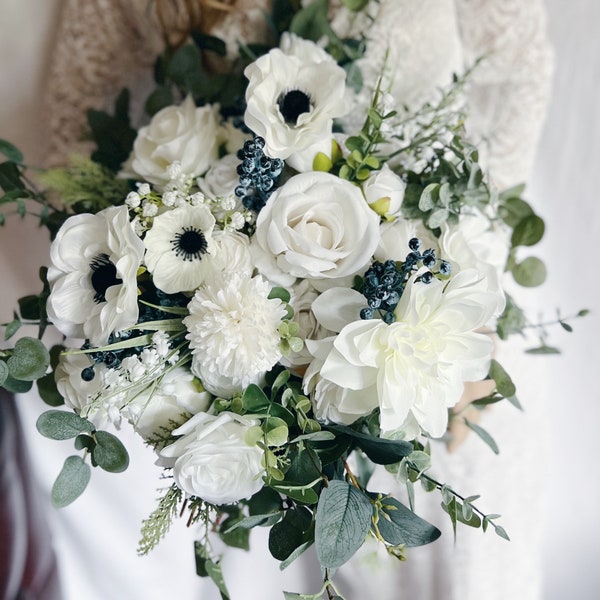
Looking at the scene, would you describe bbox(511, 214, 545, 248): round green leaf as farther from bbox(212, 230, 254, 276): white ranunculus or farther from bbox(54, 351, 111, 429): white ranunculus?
bbox(54, 351, 111, 429): white ranunculus

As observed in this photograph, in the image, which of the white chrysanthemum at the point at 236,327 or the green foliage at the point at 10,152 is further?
→ the green foliage at the point at 10,152

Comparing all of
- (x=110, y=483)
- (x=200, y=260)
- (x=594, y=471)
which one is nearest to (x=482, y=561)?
(x=594, y=471)

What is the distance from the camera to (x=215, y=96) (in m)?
0.72

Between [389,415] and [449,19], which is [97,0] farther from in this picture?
[389,415]

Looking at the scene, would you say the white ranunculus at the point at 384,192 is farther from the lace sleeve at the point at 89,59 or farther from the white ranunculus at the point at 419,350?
the lace sleeve at the point at 89,59

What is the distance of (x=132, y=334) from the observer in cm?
49

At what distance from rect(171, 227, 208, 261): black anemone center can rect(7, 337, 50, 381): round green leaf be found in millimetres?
142

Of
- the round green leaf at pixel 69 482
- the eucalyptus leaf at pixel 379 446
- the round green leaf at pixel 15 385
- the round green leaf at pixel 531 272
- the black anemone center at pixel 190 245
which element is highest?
the black anemone center at pixel 190 245

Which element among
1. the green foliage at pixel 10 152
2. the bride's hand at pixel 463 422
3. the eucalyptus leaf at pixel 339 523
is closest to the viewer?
the eucalyptus leaf at pixel 339 523

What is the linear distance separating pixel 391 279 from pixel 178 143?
10.4 inches

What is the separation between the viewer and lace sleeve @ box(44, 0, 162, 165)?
81cm

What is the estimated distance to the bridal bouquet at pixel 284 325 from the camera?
45 cm

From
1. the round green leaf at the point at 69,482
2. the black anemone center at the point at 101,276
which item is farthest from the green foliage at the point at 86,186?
the round green leaf at the point at 69,482

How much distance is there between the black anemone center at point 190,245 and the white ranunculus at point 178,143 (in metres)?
0.10
